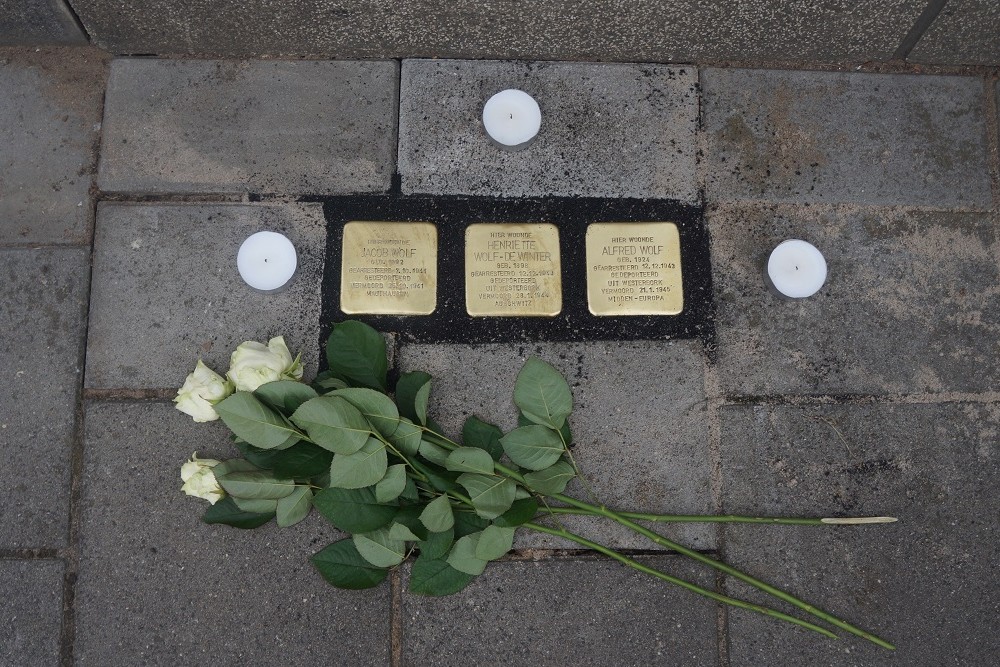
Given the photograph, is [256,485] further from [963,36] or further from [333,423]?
[963,36]

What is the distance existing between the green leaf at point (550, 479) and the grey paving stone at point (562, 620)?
0.76 ft

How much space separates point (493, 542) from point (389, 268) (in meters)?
0.67

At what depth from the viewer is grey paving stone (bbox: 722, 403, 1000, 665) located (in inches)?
57.7

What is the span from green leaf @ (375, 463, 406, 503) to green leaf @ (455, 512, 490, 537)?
16cm

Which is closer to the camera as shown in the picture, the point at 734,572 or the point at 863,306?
the point at 734,572

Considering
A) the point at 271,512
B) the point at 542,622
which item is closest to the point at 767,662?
the point at 542,622

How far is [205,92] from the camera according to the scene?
1.62 m

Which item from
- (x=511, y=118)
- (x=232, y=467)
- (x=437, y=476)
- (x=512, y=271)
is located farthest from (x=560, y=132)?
(x=232, y=467)

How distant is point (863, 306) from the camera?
1.57 metres

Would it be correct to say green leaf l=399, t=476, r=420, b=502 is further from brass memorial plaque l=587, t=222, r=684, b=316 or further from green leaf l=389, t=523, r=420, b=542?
brass memorial plaque l=587, t=222, r=684, b=316

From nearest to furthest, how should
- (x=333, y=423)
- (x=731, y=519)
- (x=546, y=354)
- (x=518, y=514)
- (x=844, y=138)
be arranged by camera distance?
(x=333, y=423) → (x=518, y=514) → (x=731, y=519) → (x=546, y=354) → (x=844, y=138)

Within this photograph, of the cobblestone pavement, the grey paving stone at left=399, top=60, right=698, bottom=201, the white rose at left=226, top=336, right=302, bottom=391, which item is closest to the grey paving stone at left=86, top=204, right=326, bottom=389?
the cobblestone pavement

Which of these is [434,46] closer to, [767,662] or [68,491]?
[68,491]

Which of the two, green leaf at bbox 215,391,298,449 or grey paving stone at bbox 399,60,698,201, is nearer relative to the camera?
green leaf at bbox 215,391,298,449
